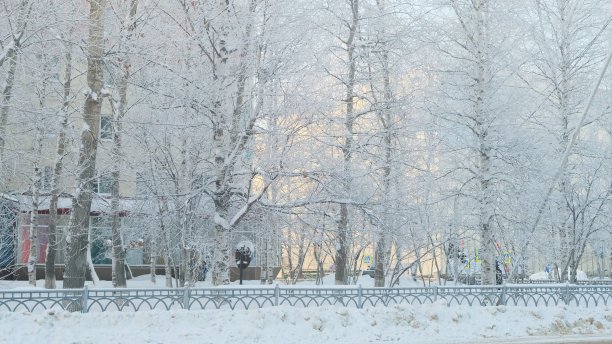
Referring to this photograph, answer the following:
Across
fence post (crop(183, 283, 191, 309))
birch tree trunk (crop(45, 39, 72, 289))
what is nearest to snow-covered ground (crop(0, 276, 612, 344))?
fence post (crop(183, 283, 191, 309))

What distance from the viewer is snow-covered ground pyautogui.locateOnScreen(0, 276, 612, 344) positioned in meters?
11.7

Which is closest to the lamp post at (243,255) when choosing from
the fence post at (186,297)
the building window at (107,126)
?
the building window at (107,126)

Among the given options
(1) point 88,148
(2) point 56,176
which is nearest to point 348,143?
(1) point 88,148

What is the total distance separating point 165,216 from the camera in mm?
19922

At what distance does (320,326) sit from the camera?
1349 centimetres

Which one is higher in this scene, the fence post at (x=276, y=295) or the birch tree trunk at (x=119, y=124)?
the birch tree trunk at (x=119, y=124)

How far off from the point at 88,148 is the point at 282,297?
610cm

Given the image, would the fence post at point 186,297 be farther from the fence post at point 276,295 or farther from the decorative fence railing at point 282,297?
the fence post at point 276,295

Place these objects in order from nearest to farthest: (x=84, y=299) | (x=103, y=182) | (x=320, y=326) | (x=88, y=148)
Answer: (x=84, y=299), (x=320, y=326), (x=88, y=148), (x=103, y=182)

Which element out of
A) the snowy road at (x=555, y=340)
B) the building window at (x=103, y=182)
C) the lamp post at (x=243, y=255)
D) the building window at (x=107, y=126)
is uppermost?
the building window at (x=107, y=126)

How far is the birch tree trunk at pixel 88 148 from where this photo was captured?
15.4 meters

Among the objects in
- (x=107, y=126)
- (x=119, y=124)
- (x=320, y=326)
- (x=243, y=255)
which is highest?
(x=107, y=126)

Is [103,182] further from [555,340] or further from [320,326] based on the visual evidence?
[555,340]

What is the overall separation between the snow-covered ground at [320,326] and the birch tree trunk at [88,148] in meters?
3.54
